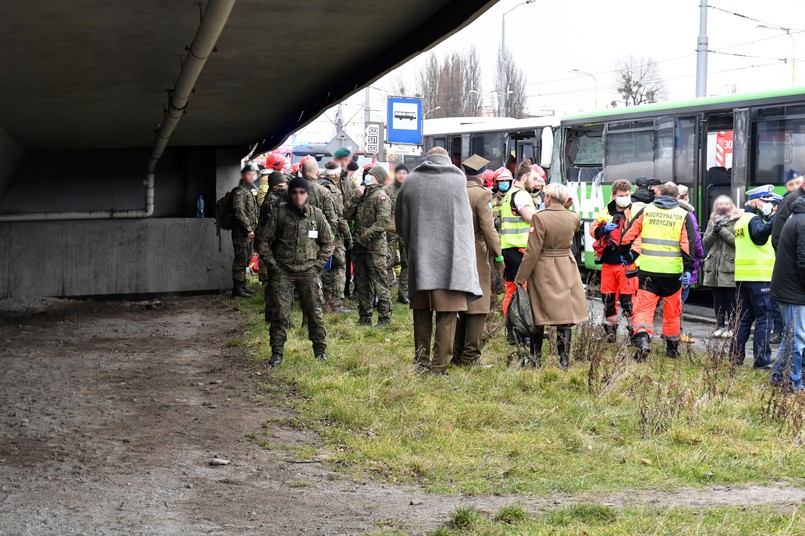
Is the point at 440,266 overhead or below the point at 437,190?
below

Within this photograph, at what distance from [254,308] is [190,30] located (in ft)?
24.5

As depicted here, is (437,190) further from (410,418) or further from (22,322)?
(22,322)

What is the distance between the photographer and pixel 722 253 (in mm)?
11859

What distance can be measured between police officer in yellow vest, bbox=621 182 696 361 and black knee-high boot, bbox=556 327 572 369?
1.44m

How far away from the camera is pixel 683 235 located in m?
10.8

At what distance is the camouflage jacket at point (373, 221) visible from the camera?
12.9 m

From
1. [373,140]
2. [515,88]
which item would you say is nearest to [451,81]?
[515,88]

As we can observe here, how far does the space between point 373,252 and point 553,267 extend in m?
3.83

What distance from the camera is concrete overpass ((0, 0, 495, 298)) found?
7648 mm

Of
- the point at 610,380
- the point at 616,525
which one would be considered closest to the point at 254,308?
the point at 610,380

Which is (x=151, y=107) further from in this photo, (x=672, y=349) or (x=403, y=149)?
(x=403, y=149)

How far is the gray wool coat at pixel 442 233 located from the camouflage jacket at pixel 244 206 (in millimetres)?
7167

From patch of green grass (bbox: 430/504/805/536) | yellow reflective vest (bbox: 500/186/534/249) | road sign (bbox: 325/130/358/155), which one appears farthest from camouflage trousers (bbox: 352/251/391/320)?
road sign (bbox: 325/130/358/155)

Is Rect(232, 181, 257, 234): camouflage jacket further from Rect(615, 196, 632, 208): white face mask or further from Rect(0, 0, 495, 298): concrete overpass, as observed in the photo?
Rect(615, 196, 632, 208): white face mask
